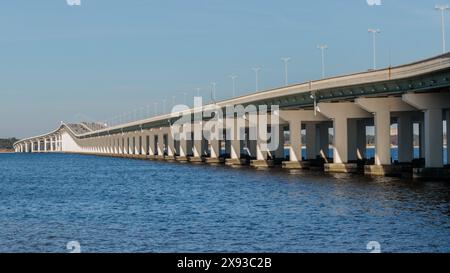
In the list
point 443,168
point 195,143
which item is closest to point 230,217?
point 443,168

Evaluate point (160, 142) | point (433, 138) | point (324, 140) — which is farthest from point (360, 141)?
point (160, 142)

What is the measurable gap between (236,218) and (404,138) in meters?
53.7

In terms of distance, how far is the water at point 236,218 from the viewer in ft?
113

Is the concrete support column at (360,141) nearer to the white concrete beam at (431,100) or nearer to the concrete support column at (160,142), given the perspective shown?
the white concrete beam at (431,100)

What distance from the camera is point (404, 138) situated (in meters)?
95.3

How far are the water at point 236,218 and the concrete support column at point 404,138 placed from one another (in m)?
20.5

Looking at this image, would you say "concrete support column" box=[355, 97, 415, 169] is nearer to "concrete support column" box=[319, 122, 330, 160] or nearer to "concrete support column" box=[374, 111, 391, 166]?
"concrete support column" box=[374, 111, 391, 166]

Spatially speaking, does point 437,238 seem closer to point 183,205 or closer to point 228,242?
point 228,242

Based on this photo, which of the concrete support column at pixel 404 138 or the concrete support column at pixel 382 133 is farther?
the concrete support column at pixel 404 138

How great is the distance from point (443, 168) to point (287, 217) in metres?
32.0

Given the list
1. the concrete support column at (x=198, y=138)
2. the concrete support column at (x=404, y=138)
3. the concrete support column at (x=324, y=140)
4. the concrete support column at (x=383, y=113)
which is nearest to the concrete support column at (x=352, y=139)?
the concrete support column at (x=404, y=138)

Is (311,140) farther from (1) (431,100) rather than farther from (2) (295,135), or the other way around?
(1) (431,100)

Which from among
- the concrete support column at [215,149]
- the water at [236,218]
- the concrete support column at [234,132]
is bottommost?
the water at [236,218]
